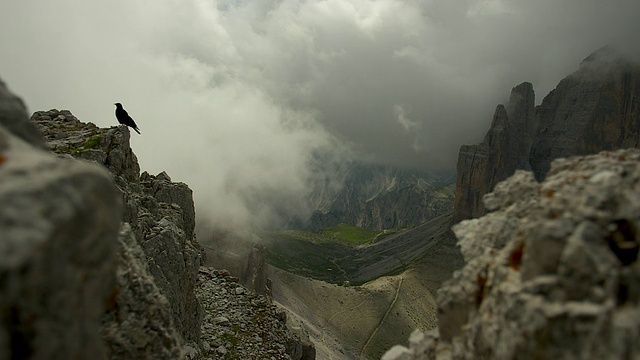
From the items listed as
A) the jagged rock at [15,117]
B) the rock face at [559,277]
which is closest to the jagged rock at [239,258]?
the rock face at [559,277]

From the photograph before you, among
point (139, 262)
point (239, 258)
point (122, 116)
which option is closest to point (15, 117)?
point (139, 262)

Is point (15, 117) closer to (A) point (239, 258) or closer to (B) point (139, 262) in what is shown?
(B) point (139, 262)

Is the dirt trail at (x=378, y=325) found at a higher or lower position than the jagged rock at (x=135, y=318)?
higher

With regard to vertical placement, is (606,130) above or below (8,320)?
above

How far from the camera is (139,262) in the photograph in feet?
37.7

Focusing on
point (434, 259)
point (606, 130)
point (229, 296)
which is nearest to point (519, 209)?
point (229, 296)

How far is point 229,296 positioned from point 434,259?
149 m

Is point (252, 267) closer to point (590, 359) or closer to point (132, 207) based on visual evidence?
point (132, 207)

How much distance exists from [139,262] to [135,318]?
195cm

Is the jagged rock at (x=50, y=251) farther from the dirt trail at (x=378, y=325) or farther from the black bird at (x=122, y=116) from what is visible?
the dirt trail at (x=378, y=325)

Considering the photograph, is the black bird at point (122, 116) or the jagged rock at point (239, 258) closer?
the black bird at point (122, 116)

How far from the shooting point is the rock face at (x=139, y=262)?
32.4 ft

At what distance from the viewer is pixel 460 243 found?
11648mm

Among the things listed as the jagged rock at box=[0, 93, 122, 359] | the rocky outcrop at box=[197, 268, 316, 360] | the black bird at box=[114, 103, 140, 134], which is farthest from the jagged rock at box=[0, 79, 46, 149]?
the rocky outcrop at box=[197, 268, 316, 360]
